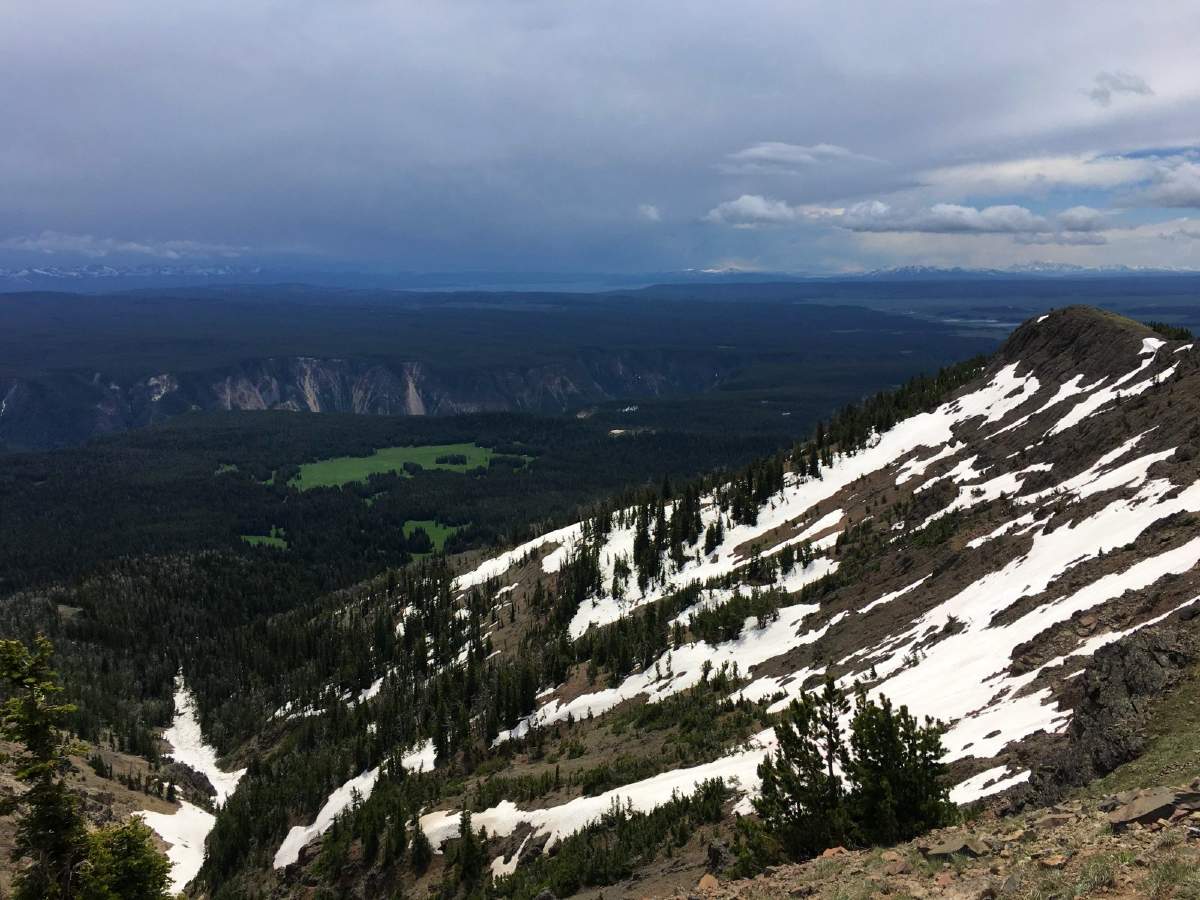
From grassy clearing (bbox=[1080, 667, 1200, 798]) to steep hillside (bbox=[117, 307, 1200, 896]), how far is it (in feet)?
2.17

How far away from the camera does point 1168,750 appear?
2136 cm

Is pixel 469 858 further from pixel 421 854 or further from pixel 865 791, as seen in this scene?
pixel 865 791

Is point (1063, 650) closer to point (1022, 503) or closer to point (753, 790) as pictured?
point (753, 790)

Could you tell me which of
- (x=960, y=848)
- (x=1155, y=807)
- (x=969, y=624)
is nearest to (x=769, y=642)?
(x=969, y=624)

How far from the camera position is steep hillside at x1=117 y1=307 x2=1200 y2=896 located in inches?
1400

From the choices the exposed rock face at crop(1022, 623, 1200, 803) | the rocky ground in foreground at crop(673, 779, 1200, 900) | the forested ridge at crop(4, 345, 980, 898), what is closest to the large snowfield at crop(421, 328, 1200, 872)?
the exposed rock face at crop(1022, 623, 1200, 803)

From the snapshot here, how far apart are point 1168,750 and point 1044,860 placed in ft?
26.6

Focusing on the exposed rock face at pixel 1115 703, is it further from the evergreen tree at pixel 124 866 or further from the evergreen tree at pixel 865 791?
the evergreen tree at pixel 124 866

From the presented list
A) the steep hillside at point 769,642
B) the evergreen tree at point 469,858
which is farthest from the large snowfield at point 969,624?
the evergreen tree at point 469,858

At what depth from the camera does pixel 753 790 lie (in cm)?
3781

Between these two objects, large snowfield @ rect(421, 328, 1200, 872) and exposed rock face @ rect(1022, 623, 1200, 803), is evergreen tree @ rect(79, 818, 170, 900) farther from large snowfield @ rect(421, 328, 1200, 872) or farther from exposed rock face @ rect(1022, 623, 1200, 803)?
exposed rock face @ rect(1022, 623, 1200, 803)

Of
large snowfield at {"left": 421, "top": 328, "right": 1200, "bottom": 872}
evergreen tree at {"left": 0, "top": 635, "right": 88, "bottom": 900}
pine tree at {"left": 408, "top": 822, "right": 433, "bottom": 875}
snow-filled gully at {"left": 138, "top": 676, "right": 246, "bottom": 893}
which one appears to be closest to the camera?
evergreen tree at {"left": 0, "top": 635, "right": 88, "bottom": 900}

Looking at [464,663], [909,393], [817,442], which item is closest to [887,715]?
[464,663]

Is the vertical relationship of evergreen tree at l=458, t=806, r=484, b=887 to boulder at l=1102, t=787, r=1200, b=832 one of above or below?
below
